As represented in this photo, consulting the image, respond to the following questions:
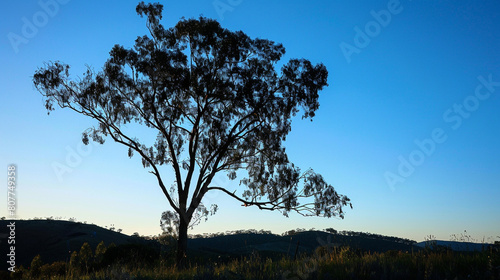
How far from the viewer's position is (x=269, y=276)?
645 centimetres

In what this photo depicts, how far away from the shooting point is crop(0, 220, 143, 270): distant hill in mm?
69938

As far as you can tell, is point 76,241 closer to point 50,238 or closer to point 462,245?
point 50,238

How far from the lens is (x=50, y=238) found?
83.9 metres

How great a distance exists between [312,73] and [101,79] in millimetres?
12613

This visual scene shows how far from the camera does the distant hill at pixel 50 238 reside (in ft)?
229

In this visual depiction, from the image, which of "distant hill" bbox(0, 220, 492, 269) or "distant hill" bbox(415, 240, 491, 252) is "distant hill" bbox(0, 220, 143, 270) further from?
"distant hill" bbox(415, 240, 491, 252)

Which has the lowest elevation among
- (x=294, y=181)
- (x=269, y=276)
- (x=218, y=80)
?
(x=269, y=276)

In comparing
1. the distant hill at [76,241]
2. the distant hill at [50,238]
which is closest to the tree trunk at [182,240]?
the distant hill at [76,241]

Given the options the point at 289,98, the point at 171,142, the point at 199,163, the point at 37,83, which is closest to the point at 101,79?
the point at 37,83

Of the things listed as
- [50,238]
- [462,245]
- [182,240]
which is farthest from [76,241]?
[462,245]

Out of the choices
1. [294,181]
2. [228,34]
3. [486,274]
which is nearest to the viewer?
[486,274]

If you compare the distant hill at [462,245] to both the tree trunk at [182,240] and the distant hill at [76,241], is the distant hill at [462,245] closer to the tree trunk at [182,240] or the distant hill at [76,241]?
the tree trunk at [182,240]

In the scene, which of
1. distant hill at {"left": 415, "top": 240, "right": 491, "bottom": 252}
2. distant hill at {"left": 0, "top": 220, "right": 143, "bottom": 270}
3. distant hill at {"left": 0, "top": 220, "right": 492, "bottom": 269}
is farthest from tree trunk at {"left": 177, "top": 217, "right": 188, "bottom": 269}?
distant hill at {"left": 0, "top": 220, "right": 143, "bottom": 270}

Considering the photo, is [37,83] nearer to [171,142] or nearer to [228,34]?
[171,142]
